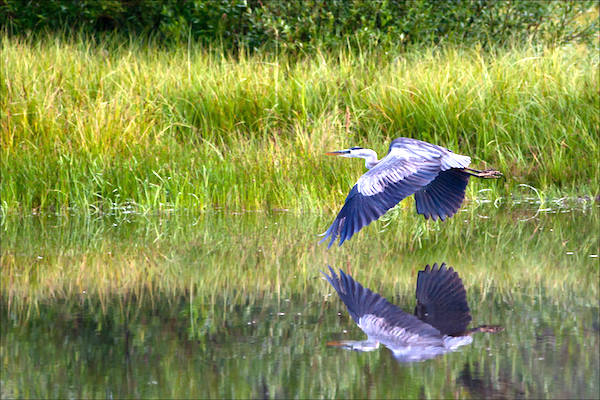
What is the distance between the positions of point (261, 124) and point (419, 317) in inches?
190

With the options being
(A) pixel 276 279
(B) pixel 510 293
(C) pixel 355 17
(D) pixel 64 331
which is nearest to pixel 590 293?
(B) pixel 510 293

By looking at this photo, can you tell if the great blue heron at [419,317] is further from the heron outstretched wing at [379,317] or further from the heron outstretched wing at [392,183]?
the heron outstretched wing at [392,183]

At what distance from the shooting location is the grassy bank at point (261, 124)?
818 cm

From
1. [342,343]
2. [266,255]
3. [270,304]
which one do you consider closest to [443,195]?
[266,255]

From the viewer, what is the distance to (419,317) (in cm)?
472

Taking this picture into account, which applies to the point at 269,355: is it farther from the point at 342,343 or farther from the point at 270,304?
the point at 270,304

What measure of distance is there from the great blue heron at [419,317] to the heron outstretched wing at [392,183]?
0.36 metres

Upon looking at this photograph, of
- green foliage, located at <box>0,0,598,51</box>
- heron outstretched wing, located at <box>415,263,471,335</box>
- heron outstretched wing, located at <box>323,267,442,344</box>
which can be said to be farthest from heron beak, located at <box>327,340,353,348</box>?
green foliage, located at <box>0,0,598,51</box>

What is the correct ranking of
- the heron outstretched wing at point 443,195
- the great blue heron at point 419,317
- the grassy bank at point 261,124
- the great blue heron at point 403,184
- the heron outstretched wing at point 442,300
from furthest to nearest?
the grassy bank at point 261,124 < the heron outstretched wing at point 443,195 < the great blue heron at point 403,184 < the heron outstretched wing at point 442,300 < the great blue heron at point 419,317

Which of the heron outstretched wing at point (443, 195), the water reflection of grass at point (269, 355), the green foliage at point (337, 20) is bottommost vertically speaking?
the water reflection of grass at point (269, 355)

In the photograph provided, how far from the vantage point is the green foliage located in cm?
1131

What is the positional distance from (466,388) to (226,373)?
916mm

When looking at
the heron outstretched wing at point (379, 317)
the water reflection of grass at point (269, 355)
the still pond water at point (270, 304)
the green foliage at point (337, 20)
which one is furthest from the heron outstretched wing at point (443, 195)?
the green foliage at point (337, 20)

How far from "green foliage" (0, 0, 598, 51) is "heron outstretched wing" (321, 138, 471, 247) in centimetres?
451
